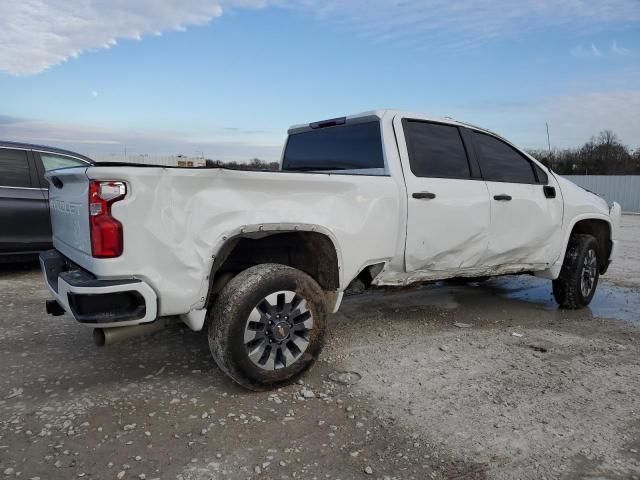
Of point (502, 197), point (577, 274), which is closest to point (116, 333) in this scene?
point (502, 197)

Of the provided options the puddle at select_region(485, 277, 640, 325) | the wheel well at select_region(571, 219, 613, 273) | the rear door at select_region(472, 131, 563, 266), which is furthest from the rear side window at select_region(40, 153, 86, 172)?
the wheel well at select_region(571, 219, 613, 273)

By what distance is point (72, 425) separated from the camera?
2.95 meters

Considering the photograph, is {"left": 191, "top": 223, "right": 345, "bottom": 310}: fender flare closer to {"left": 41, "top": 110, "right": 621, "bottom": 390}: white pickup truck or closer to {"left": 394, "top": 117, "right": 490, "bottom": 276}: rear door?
{"left": 41, "top": 110, "right": 621, "bottom": 390}: white pickup truck

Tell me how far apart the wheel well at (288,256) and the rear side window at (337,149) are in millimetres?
916

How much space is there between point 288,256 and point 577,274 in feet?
11.1

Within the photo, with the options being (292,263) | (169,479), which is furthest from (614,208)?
(169,479)

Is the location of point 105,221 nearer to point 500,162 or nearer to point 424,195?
point 424,195

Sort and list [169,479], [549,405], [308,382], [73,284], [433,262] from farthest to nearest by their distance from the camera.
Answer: [433,262] → [308,382] → [549,405] → [73,284] → [169,479]

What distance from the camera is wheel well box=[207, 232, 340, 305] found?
357 centimetres

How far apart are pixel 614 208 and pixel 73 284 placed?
18.8ft

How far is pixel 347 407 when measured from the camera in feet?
10.5

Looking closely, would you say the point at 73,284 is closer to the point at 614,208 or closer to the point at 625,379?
the point at 625,379

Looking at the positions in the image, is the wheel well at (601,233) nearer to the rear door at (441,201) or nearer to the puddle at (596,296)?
the puddle at (596,296)

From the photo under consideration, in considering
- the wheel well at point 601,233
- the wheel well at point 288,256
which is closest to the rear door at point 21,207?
the wheel well at point 288,256
